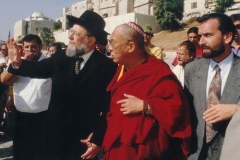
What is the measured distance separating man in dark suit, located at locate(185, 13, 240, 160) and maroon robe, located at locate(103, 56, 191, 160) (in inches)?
4.4

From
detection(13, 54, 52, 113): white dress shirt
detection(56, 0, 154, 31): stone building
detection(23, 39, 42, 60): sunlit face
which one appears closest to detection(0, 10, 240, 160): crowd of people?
detection(13, 54, 52, 113): white dress shirt

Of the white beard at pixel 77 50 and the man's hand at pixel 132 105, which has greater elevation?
the white beard at pixel 77 50

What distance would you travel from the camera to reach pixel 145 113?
8.32ft

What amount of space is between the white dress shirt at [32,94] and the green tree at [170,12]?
4356 cm

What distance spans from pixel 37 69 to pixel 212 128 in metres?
1.81

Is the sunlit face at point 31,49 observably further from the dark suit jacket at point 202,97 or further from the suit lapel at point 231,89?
the suit lapel at point 231,89

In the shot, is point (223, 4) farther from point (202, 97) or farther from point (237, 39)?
point (202, 97)

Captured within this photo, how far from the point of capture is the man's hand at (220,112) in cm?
231

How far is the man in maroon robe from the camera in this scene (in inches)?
98.7

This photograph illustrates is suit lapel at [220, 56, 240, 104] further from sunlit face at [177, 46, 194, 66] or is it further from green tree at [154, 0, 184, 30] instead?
green tree at [154, 0, 184, 30]

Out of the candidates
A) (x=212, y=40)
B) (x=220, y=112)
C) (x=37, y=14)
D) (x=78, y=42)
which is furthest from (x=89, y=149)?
(x=37, y=14)

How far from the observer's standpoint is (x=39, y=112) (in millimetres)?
4066

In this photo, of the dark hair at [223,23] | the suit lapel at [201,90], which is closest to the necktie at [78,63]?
the suit lapel at [201,90]

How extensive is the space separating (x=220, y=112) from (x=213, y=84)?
0.34 meters
